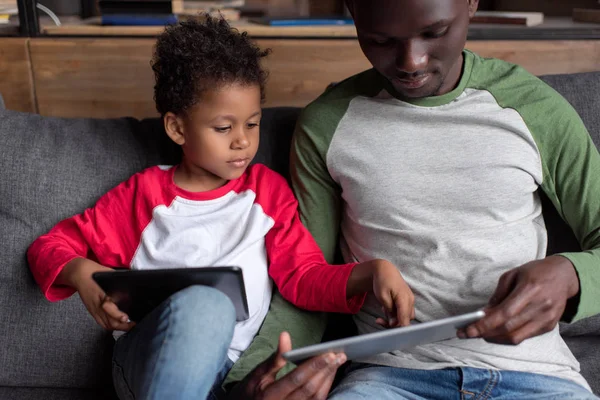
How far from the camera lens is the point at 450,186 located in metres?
1.29

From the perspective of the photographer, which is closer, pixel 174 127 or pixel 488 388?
pixel 488 388

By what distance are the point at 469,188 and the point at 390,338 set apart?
423 millimetres

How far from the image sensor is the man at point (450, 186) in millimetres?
1189

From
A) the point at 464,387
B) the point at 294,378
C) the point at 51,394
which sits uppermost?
the point at 294,378

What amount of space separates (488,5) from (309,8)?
1.98 feet

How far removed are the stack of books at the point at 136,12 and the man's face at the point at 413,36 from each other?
864 millimetres

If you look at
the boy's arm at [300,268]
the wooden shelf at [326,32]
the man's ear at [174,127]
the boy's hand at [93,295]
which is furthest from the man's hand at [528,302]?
the wooden shelf at [326,32]

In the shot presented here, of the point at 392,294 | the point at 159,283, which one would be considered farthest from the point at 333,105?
the point at 159,283

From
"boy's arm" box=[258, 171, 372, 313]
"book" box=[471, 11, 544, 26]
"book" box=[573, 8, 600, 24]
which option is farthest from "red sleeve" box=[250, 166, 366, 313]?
"book" box=[573, 8, 600, 24]

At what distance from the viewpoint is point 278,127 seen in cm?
157

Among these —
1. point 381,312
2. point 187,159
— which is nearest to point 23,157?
point 187,159

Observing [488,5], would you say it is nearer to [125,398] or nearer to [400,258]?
[400,258]

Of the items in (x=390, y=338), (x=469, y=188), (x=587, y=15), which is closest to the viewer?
(x=390, y=338)

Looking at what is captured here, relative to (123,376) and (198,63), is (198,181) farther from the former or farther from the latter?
(123,376)
